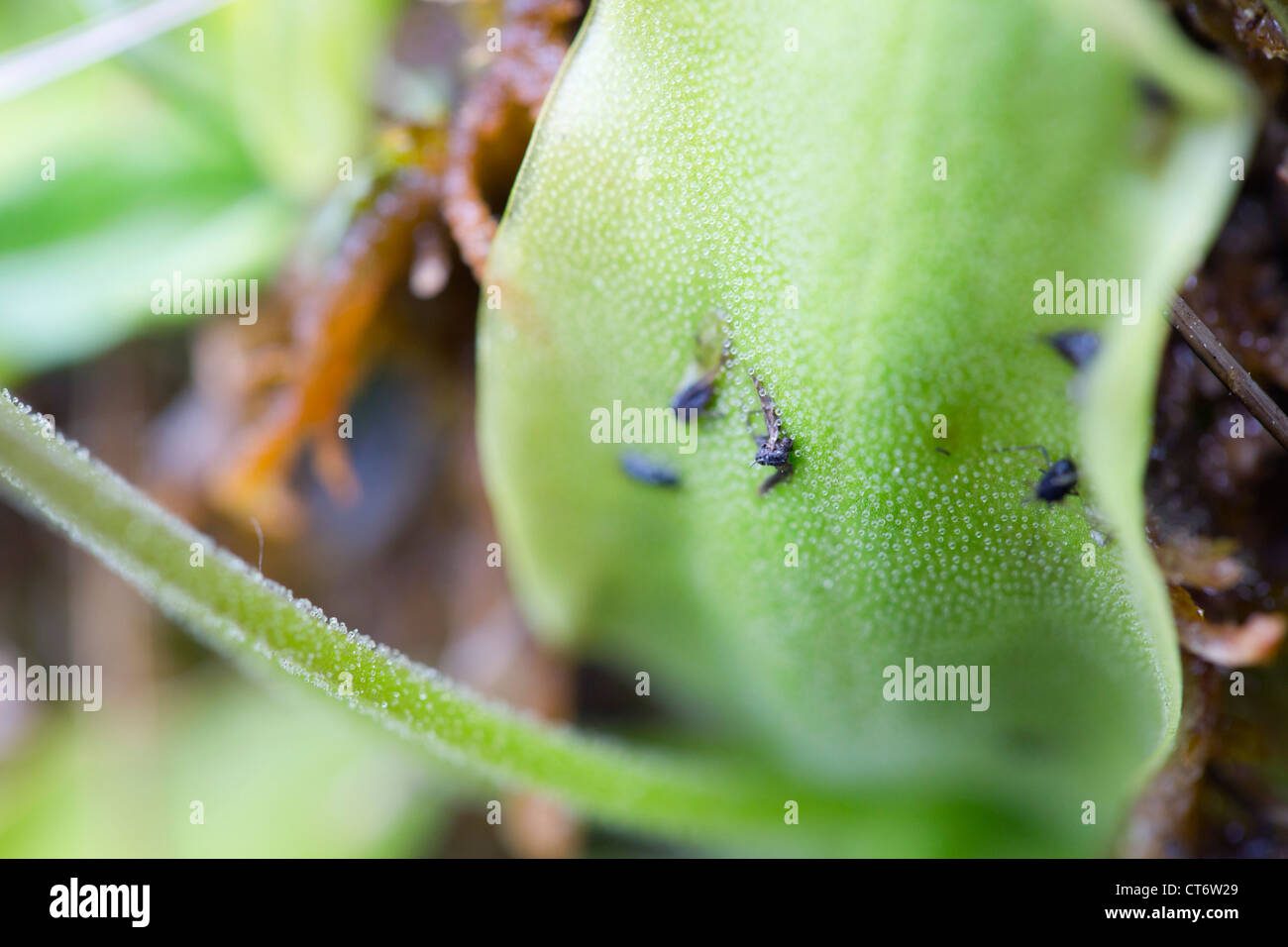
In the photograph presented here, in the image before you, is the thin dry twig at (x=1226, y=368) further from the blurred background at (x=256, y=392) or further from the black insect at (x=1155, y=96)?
the blurred background at (x=256, y=392)

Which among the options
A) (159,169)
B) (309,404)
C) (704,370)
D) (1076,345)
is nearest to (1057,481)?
(1076,345)

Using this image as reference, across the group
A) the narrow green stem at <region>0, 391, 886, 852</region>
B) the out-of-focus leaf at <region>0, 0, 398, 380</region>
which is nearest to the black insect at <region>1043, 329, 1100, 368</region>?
the narrow green stem at <region>0, 391, 886, 852</region>

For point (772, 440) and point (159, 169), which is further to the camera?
point (159, 169)

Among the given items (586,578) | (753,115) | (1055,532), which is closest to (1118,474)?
(1055,532)

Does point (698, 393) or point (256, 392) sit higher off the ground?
point (698, 393)

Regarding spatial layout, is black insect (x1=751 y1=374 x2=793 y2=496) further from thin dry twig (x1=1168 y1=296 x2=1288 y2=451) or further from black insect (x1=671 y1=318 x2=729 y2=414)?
thin dry twig (x1=1168 y1=296 x2=1288 y2=451)

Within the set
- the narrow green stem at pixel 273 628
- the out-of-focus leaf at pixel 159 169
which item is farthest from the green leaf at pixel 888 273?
the out-of-focus leaf at pixel 159 169

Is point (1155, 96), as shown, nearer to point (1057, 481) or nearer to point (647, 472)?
point (1057, 481)
